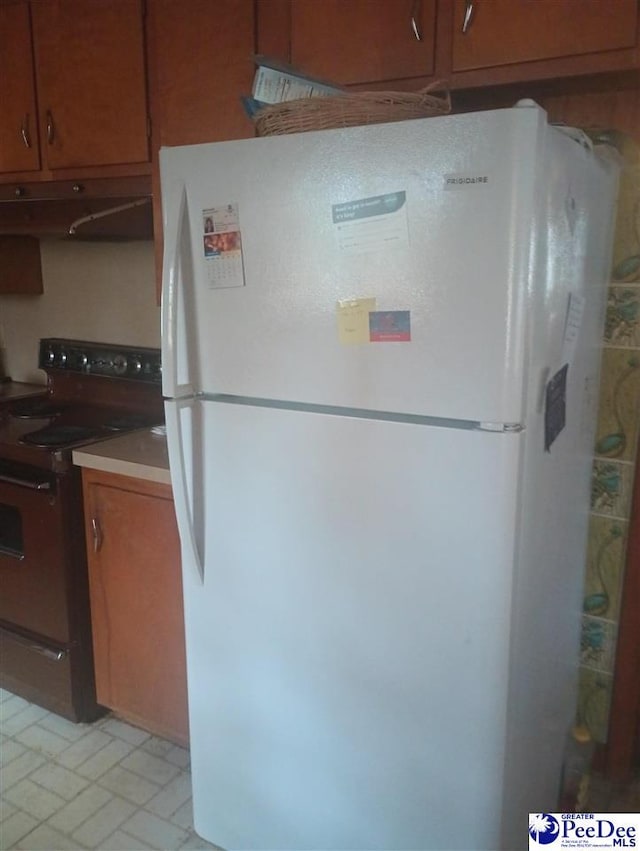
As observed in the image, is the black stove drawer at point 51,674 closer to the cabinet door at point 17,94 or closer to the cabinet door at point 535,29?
the cabinet door at point 17,94

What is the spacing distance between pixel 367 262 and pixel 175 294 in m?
0.41

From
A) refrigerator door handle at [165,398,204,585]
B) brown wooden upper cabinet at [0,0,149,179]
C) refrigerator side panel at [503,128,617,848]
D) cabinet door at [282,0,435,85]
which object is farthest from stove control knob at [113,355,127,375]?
refrigerator side panel at [503,128,617,848]

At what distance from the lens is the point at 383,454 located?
1.21m

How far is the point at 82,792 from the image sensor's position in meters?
1.92

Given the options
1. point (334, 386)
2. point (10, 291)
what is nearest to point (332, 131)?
point (334, 386)

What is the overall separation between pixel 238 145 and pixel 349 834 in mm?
1369

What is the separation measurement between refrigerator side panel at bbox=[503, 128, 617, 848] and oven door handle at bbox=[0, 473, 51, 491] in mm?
1366

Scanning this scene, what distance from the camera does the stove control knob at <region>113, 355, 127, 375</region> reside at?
2.40m

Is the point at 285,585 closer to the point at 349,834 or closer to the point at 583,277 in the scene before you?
the point at 349,834

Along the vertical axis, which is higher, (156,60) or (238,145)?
(156,60)

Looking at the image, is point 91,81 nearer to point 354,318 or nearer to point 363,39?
point 363,39

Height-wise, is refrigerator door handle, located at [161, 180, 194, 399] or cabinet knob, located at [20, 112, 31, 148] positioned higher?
cabinet knob, located at [20, 112, 31, 148]

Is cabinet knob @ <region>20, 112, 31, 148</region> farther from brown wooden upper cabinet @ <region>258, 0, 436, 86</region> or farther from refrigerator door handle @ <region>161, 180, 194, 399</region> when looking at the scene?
refrigerator door handle @ <region>161, 180, 194, 399</region>

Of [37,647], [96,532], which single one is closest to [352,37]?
[96,532]
